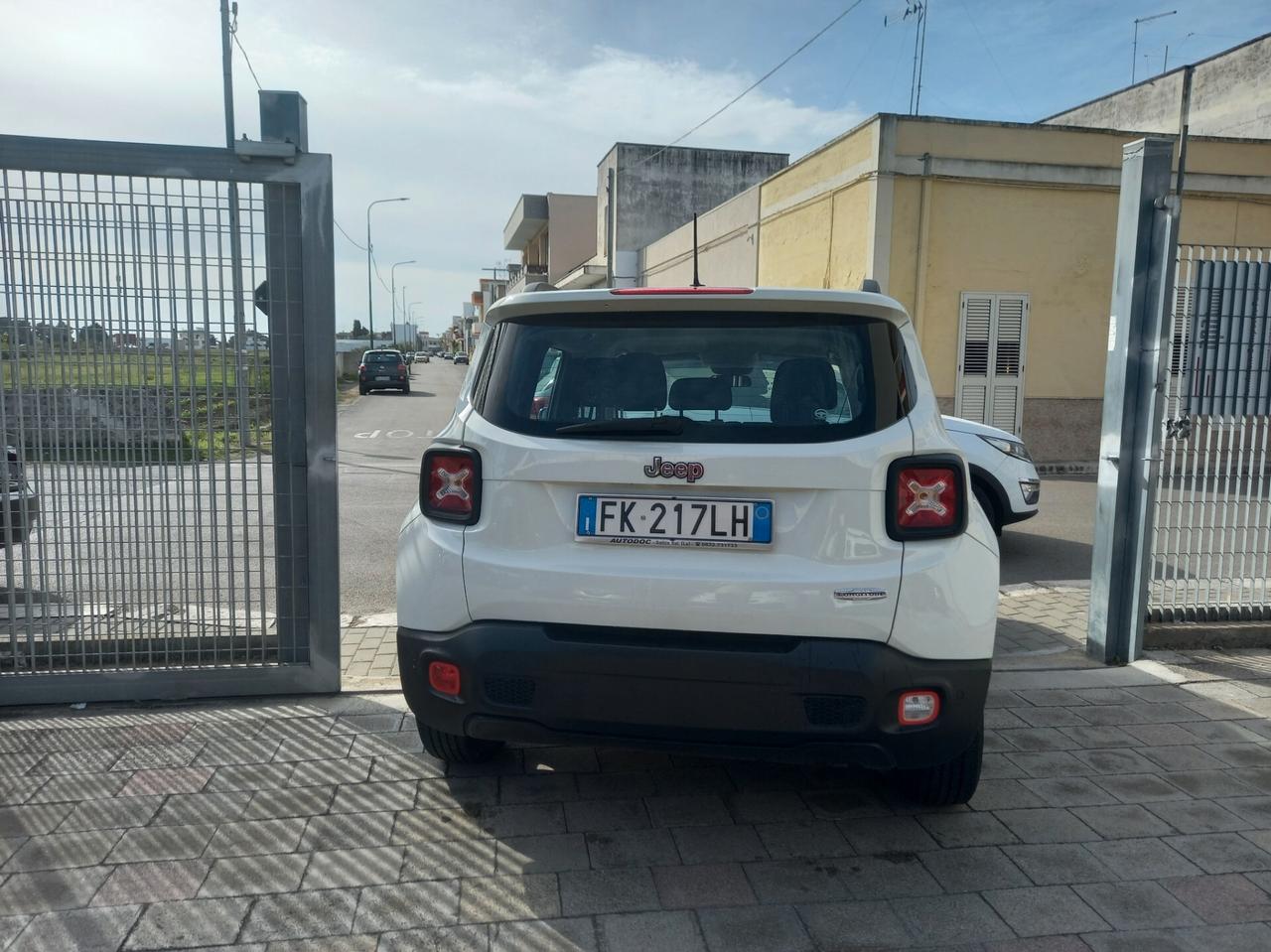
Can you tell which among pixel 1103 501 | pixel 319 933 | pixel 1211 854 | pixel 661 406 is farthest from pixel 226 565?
pixel 1103 501

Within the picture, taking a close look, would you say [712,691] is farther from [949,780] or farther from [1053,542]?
[1053,542]

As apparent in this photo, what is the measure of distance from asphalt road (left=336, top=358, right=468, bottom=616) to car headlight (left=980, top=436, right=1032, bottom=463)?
163 inches

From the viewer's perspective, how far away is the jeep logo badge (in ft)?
9.12

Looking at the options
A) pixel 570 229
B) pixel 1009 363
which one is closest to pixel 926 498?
pixel 1009 363

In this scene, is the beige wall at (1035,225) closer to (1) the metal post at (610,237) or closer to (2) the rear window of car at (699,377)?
(2) the rear window of car at (699,377)

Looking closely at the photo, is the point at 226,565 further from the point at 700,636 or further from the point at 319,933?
the point at 700,636

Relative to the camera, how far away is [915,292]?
14250 millimetres

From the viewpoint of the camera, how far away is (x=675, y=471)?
2.79 metres

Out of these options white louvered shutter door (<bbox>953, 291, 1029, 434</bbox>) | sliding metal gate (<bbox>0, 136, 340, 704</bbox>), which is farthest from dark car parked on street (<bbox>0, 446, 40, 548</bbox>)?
white louvered shutter door (<bbox>953, 291, 1029, 434</bbox>)

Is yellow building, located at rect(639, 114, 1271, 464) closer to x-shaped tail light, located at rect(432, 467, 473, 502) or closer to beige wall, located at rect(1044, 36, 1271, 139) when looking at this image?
beige wall, located at rect(1044, 36, 1271, 139)

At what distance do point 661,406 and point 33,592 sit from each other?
3.09m

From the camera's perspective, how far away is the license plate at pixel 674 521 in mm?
2789

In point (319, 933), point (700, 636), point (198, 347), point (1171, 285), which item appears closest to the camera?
point (319, 933)

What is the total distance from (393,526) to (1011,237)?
34.0 feet
